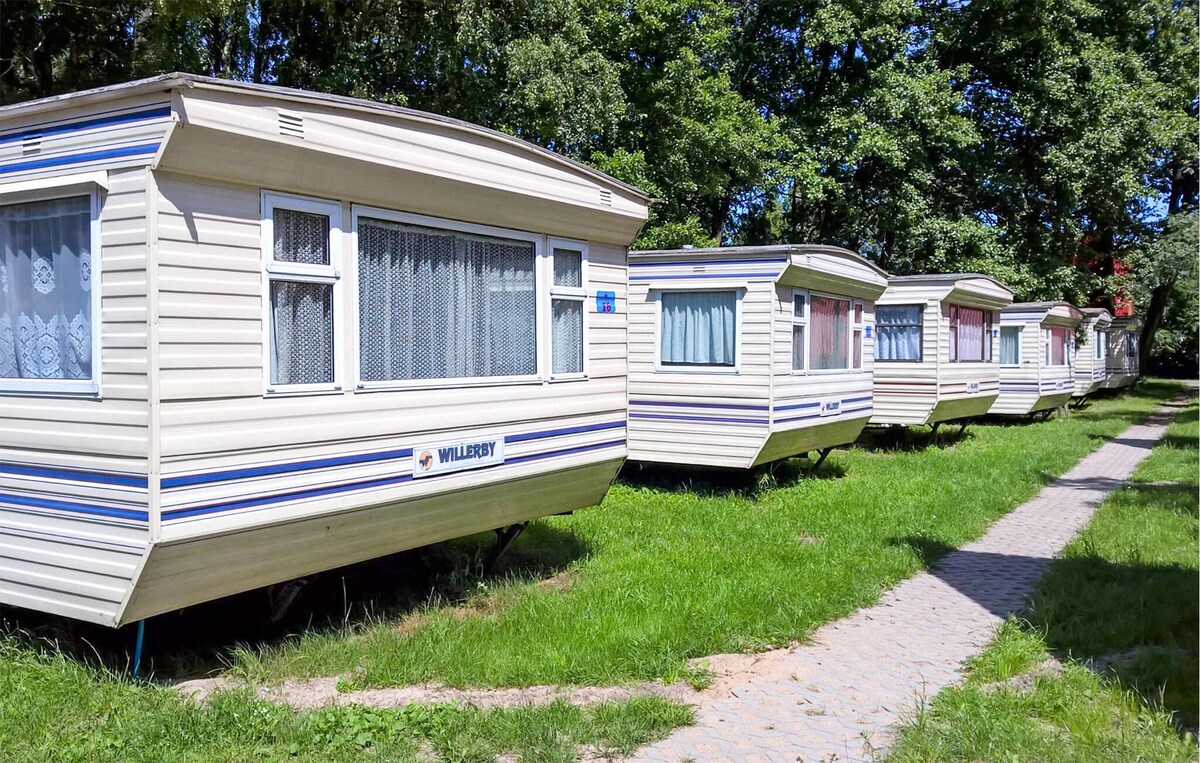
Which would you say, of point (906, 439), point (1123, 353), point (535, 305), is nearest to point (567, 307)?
point (535, 305)

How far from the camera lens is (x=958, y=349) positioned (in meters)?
17.2

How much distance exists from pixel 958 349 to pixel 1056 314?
6155 millimetres

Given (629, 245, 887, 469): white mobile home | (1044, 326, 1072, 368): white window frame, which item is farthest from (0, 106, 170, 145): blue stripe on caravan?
(1044, 326, 1072, 368): white window frame

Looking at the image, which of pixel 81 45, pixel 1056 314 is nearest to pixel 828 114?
pixel 1056 314

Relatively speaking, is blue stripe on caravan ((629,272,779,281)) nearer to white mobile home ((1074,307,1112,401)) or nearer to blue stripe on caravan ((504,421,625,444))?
blue stripe on caravan ((504,421,625,444))

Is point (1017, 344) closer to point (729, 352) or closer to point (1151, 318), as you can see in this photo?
point (729, 352)

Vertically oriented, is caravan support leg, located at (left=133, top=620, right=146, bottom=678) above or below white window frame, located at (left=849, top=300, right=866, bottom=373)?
below

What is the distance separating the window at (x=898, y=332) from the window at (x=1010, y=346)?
5.87 metres

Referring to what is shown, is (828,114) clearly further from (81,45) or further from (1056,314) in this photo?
(81,45)

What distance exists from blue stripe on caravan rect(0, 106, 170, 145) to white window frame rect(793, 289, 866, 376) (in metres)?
8.38

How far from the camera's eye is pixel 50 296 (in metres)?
5.11

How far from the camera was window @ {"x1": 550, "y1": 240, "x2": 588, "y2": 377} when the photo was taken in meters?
7.43

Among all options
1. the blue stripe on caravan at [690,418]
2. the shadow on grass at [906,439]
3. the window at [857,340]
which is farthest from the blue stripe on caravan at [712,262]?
the shadow on grass at [906,439]

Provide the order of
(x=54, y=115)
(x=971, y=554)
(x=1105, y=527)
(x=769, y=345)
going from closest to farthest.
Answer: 1. (x=54, y=115)
2. (x=971, y=554)
3. (x=1105, y=527)
4. (x=769, y=345)
